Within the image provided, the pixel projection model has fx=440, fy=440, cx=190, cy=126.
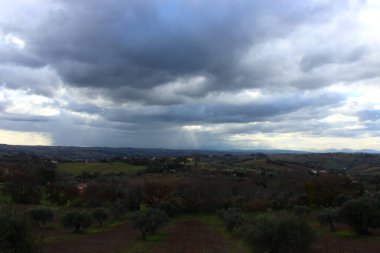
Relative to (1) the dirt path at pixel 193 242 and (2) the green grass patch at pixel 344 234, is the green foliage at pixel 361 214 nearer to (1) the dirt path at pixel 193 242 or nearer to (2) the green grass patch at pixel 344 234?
(2) the green grass patch at pixel 344 234

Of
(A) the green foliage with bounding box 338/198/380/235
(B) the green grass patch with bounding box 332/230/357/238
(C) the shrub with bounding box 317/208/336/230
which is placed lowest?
(B) the green grass patch with bounding box 332/230/357/238

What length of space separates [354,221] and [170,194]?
55989 millimetres

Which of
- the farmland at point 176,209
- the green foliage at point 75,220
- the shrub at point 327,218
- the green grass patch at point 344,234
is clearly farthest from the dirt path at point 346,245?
the green foliage at point 75,220

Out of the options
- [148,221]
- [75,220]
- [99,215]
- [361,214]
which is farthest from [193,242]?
[99,215]

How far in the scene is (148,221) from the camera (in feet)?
180

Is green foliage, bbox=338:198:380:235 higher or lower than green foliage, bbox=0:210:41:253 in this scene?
lower

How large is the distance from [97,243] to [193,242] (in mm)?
11088

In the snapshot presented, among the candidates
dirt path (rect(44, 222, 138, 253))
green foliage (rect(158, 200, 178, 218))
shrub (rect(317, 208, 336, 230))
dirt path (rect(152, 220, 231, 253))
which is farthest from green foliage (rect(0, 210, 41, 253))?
green foliage (rect(158, 200, 178, 218))

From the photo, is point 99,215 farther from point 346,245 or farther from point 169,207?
point 346,245

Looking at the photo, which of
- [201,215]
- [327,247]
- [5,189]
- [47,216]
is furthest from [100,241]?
[5,189]

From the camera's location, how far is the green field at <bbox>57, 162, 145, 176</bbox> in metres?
168

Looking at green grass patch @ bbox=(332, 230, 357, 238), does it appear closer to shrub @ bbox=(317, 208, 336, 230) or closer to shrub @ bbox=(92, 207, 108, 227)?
shrub @ bbox=(317, 208, 336, 230)

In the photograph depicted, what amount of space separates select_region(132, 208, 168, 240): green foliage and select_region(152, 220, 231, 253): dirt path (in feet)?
7.59

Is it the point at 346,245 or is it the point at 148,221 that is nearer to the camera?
the point at 346,245
